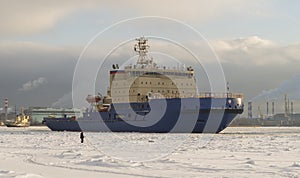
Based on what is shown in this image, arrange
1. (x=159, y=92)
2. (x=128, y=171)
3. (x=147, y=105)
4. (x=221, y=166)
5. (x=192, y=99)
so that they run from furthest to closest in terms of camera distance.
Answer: (x=159, y=92), (x=147, y=105), (x=192, y=99), (x=221, y=166), (x=128, y=171)

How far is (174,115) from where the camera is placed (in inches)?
1378

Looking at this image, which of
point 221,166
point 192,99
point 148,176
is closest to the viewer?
point 148,176

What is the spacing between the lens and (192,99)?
34188mm

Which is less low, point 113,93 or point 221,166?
point 113,93

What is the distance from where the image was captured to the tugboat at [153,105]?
34500 millimetres

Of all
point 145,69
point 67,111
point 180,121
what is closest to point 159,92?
point 145,69

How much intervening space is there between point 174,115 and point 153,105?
2.18 meters

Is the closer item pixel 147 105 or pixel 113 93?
pixel 147 105

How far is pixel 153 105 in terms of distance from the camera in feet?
118

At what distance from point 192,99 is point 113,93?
463 inches

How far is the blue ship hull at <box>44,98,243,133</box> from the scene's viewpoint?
34.3m

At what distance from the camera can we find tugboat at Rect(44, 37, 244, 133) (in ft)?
113

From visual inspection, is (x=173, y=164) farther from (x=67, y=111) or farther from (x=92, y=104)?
(x=67, y=111)

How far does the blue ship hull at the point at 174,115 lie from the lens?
3428 centimetres
